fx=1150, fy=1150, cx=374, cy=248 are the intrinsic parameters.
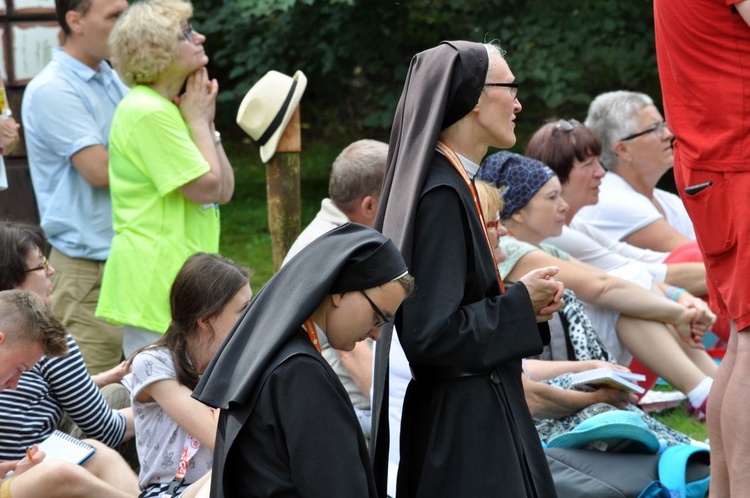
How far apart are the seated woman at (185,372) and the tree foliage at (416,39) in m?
6.06

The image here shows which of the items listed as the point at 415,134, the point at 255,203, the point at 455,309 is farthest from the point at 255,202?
the point at 455,309

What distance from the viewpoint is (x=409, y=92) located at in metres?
3.36

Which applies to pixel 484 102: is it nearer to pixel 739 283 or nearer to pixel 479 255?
pixel 479 255

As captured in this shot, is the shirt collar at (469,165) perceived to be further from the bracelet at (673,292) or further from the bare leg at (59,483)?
the bracelet at (673,292)

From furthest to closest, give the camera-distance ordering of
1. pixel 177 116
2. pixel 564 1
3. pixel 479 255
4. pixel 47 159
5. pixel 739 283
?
pixel 564 1 < pixel 47 159 < pixel 177 116 < pixel 739 283 < pixel 479 255

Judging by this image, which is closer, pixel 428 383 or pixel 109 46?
pixel 428 383

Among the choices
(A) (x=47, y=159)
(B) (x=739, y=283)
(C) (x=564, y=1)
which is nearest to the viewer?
(B) (x=739, y=283)

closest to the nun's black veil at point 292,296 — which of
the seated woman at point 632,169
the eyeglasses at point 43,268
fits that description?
the eyeglasses at point 43,268

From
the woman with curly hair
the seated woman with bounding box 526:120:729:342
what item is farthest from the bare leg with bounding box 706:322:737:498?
the woman with curly hair

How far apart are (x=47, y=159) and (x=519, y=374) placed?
10.00ft

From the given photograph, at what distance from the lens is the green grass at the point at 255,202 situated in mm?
9742

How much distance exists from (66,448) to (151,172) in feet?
4.71

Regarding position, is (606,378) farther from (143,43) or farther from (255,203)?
(255,203)

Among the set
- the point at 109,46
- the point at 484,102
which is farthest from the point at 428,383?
the point at 109,46
